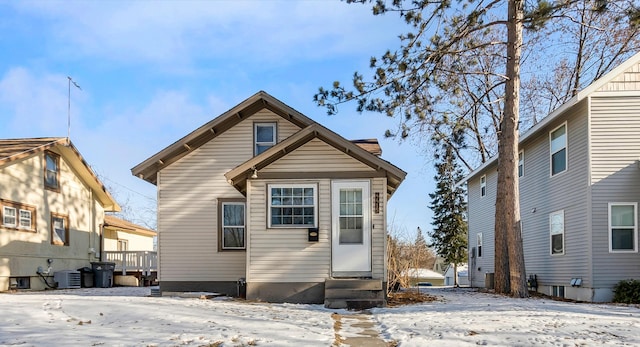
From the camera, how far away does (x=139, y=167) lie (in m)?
13.0

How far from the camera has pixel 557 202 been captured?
14.4 meters

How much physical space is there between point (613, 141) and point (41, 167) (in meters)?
17.4

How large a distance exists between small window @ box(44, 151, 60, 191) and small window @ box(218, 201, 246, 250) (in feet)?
26.1

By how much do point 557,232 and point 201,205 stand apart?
10075 mm

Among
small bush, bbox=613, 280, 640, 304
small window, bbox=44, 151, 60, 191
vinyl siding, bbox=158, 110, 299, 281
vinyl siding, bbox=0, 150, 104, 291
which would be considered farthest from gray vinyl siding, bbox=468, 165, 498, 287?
small window, bbox=44, 151, 60, 191

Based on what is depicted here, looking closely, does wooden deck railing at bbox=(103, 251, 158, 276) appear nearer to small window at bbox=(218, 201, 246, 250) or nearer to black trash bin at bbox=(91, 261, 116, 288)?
black trash bin at bbox=(91, 261, 116, 288)

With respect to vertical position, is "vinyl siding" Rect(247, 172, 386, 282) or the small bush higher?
"vinyl siding" Rect(247, 172, 386, 282)

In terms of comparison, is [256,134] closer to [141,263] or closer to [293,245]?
[293,245]

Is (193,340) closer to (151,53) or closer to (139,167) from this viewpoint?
(139,167)

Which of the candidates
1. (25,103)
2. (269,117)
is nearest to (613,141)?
(269,117)

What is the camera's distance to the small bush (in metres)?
11.5

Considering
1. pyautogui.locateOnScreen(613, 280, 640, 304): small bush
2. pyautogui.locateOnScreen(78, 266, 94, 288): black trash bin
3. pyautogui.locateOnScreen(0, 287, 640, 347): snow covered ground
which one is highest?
pyautogui.locateOnScreen(0, 287, 640, 347): snow covered ground

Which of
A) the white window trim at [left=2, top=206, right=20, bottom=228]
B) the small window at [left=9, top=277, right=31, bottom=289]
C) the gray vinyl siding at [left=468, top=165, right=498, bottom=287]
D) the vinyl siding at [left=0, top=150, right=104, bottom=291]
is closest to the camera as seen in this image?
the white window trim at [left=2, top=206, right=20, bottom=228]

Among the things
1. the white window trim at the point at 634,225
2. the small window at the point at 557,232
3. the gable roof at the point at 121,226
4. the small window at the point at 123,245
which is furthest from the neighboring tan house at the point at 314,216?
the small window at the point at 123,245
